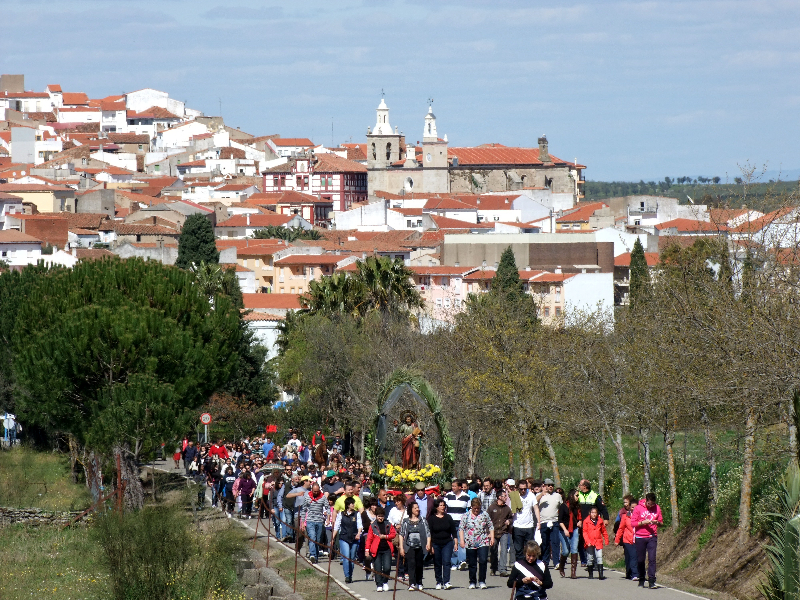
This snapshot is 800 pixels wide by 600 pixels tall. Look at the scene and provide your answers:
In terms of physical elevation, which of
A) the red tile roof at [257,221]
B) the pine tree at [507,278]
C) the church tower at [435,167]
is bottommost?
the pine tree at [507,278]

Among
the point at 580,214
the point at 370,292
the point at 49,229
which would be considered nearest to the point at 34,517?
the point at 370,292

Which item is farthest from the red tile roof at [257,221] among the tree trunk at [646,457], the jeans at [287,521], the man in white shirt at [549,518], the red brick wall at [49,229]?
the man in white shirt at [549,518]

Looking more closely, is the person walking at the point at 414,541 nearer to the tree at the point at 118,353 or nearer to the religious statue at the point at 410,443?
the religious statue at the point at 410,443

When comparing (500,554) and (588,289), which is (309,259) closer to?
(588,289)

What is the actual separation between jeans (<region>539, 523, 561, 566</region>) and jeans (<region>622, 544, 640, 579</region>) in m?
1.03

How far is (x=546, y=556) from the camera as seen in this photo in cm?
1903

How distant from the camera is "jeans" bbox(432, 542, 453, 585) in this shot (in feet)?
58.8

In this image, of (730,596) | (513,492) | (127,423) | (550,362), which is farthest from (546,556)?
(550,362)

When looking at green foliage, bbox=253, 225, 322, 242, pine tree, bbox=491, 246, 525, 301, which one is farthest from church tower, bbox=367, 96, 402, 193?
pine tree, bbox=491, 246, 525, 301

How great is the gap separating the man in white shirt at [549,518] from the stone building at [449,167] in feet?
470

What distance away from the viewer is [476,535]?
1798 centimetres

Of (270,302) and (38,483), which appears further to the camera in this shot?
(270,302)

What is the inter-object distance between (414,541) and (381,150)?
498 ft

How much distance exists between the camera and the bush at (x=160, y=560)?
19.7 m
